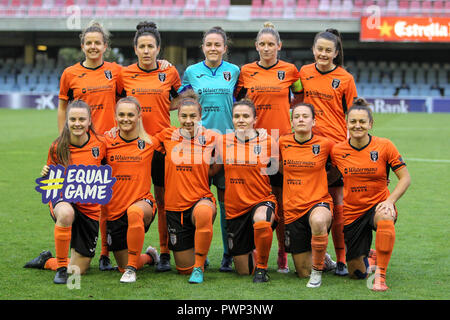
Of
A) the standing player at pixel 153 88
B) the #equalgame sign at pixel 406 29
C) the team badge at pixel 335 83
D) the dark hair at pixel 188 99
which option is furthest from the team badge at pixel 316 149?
the #equalgame sign at pixel 406 29

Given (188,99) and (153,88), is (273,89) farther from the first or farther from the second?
(153,88)

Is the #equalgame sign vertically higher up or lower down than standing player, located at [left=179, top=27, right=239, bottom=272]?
higher up

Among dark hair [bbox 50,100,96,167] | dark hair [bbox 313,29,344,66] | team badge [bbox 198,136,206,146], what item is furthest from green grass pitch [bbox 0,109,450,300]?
dark hair [bbox 313,29,344,66]

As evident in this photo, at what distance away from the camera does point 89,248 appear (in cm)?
436

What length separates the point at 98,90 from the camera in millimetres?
4688

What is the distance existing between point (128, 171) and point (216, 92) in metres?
0.90

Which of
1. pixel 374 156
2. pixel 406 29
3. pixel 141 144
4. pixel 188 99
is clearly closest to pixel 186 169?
pixel 141 144

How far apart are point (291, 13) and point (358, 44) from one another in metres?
4.44

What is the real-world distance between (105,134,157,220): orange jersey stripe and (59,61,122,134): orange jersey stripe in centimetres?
37

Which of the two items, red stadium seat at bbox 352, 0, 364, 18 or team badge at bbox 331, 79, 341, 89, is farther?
red stadium seat at bbox 352, 0, 364, 18

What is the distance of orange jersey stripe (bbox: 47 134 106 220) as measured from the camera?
170 inches

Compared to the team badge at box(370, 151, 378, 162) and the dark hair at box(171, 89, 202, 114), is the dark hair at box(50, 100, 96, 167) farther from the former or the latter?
the team badge at box(370, 151, 378, 162)

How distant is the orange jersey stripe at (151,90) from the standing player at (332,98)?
1.05 metres

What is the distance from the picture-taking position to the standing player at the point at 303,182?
430 centimetres
